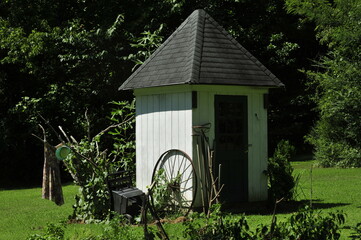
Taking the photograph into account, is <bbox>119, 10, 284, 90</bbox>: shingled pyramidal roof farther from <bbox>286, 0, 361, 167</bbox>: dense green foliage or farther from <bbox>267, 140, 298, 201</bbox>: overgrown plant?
<bbox>286, 0, 361, 167</bbox>: dense green foliage

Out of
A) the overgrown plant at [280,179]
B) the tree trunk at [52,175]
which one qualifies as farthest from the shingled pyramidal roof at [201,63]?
the tree trunk at [52,175]

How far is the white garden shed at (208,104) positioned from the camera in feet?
34.5

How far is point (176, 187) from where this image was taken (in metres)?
10.6

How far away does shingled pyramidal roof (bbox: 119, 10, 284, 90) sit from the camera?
10.6 m

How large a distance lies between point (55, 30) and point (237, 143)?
12245 millimetres

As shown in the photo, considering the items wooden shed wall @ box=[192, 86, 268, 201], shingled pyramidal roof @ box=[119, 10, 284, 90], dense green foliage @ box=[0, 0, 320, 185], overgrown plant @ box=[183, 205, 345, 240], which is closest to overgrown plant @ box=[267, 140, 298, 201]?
wooden shed wall @ box=[192, 86, 268, 201]

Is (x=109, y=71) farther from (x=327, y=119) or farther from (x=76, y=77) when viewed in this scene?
(x=327, y=119)

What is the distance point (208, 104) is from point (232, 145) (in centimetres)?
Answer: 98

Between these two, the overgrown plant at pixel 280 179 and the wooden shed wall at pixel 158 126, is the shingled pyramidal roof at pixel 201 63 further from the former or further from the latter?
the overgrown plant at pixel 280 179

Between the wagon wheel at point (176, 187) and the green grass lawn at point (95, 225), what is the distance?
3.70ft

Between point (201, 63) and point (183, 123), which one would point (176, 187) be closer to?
point (183, 123)

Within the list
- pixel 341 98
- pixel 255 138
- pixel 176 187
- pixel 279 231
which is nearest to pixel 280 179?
pixel 255 138

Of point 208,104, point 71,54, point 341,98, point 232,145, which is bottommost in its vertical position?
point 232,145

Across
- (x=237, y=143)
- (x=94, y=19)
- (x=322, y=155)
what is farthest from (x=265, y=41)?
(x=237, y=143)
